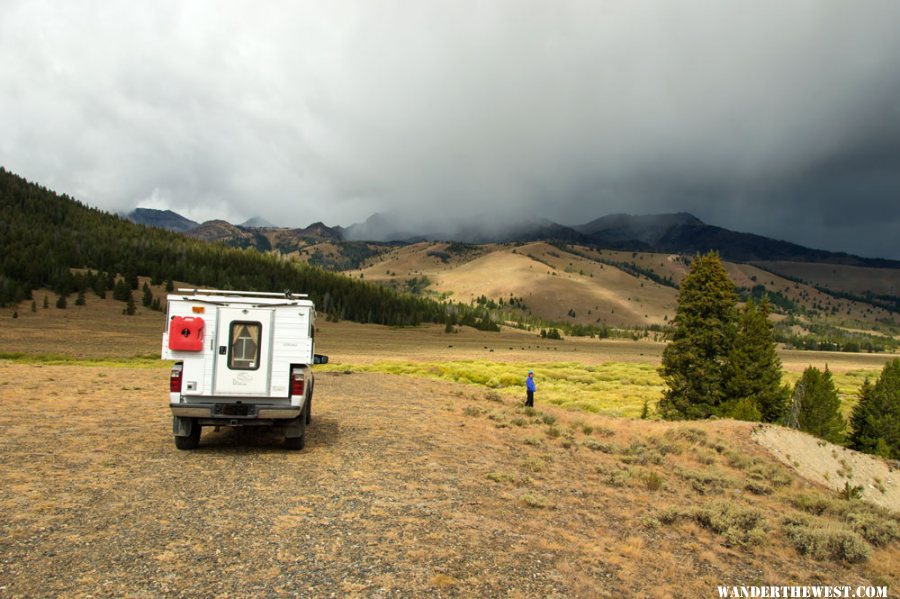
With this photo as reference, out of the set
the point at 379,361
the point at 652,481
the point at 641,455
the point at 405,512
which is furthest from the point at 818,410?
the point at 379,361

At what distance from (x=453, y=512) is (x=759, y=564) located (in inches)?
231

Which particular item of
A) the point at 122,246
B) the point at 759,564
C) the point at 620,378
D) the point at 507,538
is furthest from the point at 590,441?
the point at 122,246

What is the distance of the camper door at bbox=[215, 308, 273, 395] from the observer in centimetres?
1234

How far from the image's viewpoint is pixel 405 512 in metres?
9.70

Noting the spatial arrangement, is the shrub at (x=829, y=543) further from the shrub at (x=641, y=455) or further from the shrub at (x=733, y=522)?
the shrub at (x=641, y=455)

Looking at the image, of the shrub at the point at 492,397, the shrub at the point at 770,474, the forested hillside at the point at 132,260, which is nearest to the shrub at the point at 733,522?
the shrub at the point at 770,474

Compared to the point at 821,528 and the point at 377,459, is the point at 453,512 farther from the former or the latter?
the point at 821,528

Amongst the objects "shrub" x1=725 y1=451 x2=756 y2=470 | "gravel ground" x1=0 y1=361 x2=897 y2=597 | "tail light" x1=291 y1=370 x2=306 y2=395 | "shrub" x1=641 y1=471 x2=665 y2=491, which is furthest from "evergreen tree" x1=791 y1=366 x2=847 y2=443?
"tail light" x1=291 y1=370 x2=306 y2=395

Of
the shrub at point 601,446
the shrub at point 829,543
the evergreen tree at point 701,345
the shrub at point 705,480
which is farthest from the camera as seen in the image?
the evergreen tree at point 701,345

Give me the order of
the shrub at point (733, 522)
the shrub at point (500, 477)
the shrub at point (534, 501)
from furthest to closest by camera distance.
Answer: the shrub at point (500, 477) < the shrub at point (534, 501) < the shrub at point (733, 522)

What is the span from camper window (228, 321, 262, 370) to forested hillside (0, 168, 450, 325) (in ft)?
386

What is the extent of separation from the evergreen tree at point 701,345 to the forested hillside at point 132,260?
11968 centimetres

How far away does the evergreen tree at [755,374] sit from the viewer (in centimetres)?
3447

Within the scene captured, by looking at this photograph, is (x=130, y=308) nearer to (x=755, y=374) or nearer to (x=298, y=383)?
(x=298, y=383)
